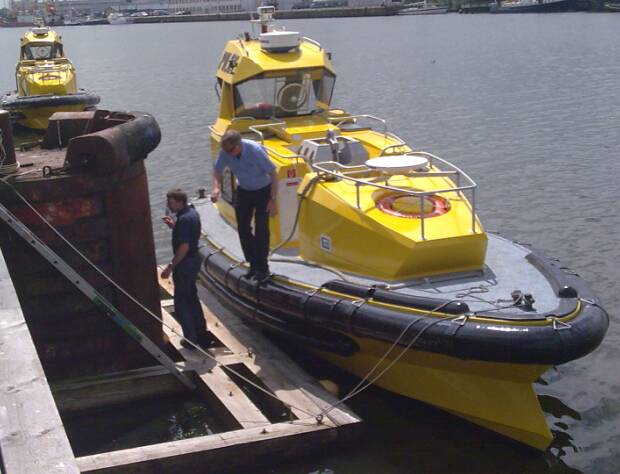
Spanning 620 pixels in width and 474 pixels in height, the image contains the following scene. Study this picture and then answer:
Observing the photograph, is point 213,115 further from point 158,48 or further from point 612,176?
point 158,48

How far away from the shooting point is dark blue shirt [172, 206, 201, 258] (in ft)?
23.9

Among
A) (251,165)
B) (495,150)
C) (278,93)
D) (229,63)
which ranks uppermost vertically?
(229,63)

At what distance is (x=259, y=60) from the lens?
984cm

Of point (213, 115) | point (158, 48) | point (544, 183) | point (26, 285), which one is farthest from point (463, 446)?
point (158, 48)

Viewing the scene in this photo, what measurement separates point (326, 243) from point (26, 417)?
17.6 feet

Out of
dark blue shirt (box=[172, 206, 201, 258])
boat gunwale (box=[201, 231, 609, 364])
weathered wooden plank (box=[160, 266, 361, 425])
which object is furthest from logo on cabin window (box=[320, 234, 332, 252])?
dark blue shirt (box=[172, 206, 201, 258])

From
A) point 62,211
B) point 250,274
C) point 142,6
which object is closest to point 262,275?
point 250,274

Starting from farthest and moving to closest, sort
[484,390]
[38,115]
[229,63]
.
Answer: [38,115]
[229,63]
[484,390]

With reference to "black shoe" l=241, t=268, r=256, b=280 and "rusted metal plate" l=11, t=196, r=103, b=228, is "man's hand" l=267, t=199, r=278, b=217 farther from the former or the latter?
"rusted metal plate" l=11, t=196, r=103, b=228

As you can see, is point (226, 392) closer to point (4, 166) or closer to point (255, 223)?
point (255, 223)

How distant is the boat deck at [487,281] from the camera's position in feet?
21.7

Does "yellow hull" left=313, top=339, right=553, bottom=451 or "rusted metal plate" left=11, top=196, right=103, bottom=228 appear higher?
"rusted metal plate" left=11, top=196, right=103, bottom=228

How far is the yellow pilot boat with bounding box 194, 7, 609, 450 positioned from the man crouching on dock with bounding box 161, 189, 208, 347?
0.55 m

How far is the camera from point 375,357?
7078mm
